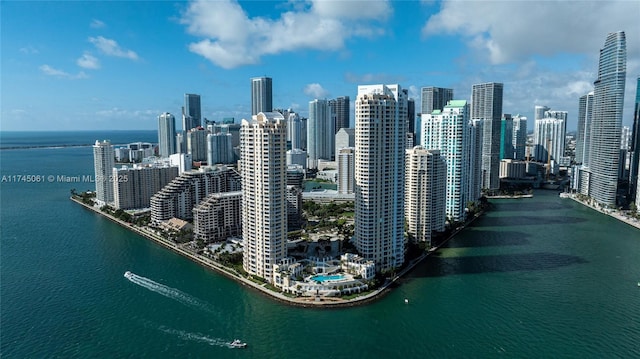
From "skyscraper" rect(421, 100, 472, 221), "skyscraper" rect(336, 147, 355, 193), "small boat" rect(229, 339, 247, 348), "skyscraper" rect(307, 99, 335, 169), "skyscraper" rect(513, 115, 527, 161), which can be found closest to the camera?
"small boat" rect(229, 339, 247, 348)

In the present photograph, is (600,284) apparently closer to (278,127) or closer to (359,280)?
(359,280)

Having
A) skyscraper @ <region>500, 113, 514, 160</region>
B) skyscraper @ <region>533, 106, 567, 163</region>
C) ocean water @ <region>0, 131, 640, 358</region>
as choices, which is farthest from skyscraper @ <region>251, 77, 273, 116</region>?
ocean water @ <region>0, 131, 640, 358</region>

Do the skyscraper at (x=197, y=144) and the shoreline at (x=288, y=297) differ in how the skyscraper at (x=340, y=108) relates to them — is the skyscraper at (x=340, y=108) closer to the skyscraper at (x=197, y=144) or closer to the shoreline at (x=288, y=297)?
the skyscraper at (x=197, y=144)

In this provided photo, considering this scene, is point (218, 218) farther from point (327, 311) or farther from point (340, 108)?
point (340, 108)

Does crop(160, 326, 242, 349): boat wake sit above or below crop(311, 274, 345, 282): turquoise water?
below

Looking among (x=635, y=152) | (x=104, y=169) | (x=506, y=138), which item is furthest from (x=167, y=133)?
(x=635, y=152)

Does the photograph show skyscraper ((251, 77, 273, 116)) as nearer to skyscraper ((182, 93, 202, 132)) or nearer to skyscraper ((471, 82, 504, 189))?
skyscraper ((182, 93, 202, 132))
